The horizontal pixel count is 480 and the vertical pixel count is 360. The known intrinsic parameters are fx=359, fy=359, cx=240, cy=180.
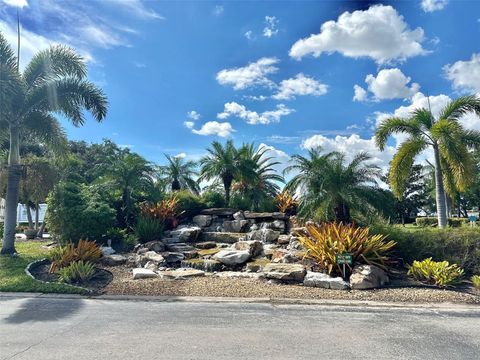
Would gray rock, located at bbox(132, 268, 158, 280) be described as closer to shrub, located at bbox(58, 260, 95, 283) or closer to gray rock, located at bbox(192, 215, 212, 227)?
shrub, located at bbox(58, 260, 95, 283)

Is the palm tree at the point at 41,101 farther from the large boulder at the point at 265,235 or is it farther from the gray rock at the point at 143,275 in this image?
the large boulder at the point at 265,235

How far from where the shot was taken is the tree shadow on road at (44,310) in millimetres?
6066

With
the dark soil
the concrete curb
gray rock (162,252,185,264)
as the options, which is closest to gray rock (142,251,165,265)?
gray rock (162,252,185,264)

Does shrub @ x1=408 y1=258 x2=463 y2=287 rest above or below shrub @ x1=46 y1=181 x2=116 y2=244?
below

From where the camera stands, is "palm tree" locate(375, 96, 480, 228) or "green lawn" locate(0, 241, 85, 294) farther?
"palm tree" locate(375, 96, 480, 228)

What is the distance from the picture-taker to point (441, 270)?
8.43 metres

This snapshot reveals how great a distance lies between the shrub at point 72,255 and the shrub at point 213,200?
916 cm

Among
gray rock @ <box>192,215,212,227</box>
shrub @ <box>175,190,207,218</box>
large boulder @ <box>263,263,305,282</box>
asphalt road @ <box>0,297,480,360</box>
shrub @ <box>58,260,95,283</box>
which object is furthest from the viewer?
shrub @ <box>175,190,207,218</box>

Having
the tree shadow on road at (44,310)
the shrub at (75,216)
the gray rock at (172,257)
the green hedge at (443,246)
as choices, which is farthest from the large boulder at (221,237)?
the tree shadow on road at (44,310)

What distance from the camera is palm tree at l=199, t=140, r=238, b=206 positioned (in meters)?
21.9

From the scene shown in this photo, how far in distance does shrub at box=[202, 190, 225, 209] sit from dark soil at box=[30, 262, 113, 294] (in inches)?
394

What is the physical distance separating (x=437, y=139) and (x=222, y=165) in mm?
11950

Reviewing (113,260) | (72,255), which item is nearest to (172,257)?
(113,260)

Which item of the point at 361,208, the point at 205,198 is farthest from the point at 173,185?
the point at 361,208
